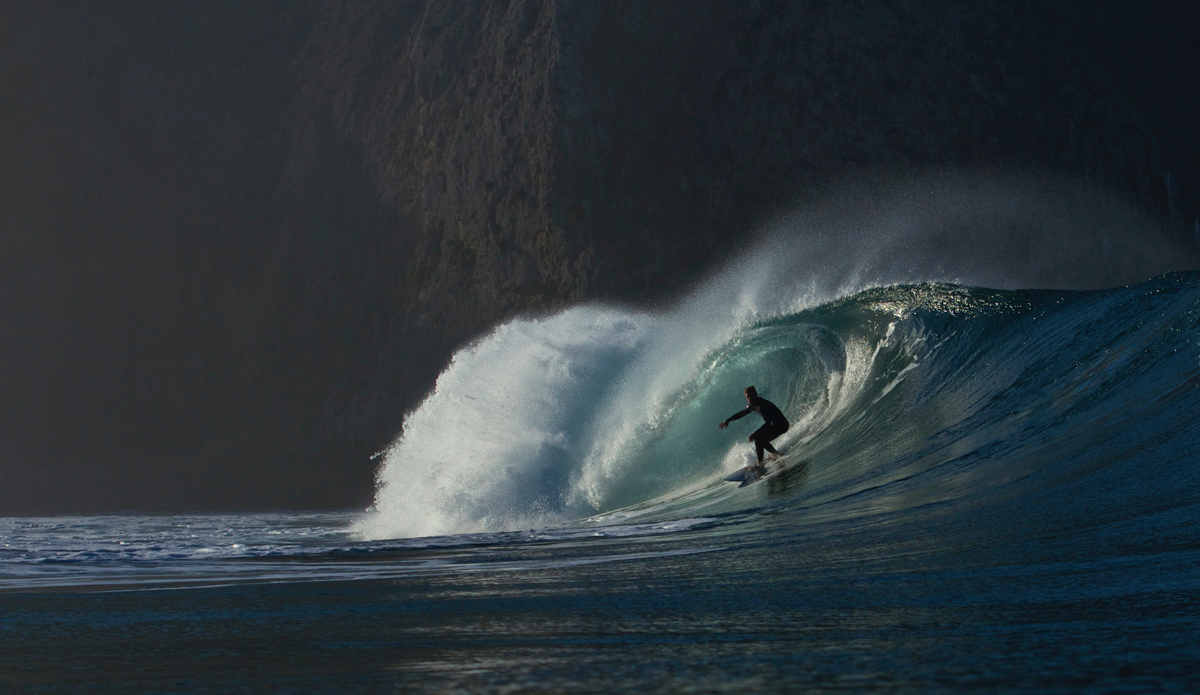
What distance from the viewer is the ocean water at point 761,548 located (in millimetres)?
1861

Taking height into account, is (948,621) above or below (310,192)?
below

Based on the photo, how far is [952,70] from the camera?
2677 centimetres

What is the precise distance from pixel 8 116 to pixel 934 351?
40950 mm

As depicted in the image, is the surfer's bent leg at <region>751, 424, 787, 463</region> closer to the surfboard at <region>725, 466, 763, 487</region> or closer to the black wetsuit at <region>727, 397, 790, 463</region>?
the black wetsuit at <region>727, 397, 790, 463</region>

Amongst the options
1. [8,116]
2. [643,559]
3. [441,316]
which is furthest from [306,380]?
[643,559]

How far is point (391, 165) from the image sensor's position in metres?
33.2

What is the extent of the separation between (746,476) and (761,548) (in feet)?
14.5

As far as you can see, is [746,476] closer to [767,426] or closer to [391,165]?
[767,426]

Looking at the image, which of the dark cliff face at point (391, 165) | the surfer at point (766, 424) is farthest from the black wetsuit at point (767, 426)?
the dark cliff face at point (391, 165)

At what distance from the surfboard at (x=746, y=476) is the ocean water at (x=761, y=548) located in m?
0.37

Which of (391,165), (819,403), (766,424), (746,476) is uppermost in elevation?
(391,165)

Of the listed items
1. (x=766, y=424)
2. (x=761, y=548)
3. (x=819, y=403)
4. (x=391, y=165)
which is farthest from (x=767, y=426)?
(x=391, y=165)

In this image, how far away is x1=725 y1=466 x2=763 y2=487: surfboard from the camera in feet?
27.6

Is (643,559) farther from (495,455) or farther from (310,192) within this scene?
(310,192)
